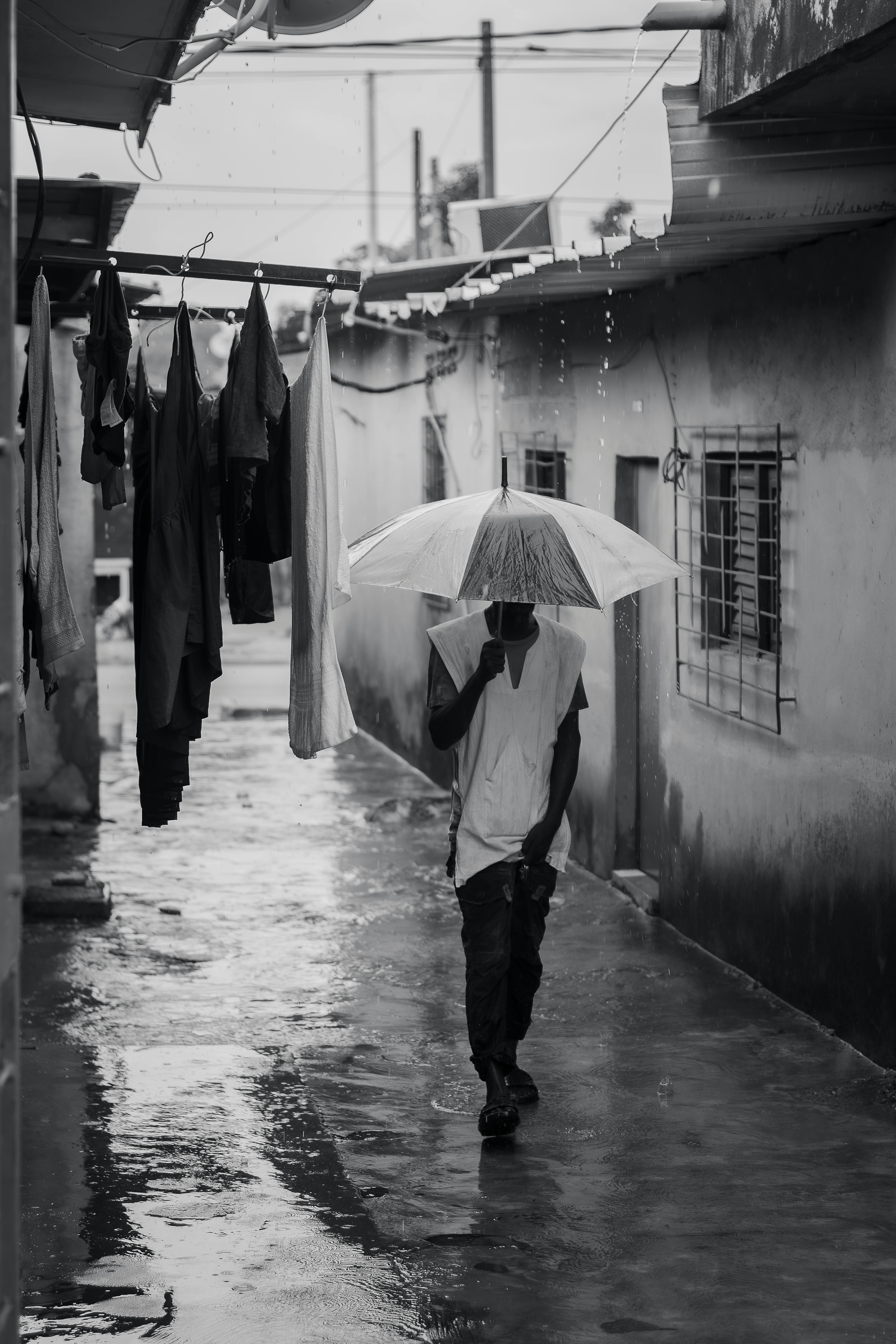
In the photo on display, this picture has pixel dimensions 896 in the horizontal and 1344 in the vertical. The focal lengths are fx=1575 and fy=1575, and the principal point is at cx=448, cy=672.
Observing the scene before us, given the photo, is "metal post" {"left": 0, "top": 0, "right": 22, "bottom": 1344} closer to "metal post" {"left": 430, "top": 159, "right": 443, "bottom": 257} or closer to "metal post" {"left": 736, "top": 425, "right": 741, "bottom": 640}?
"metal post" {"left": 736, "top": 425, "right": 741, "bottom": 640}

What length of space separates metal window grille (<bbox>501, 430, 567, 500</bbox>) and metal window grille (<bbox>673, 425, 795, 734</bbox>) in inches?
77.5

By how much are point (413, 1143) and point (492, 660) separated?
1.71 meters

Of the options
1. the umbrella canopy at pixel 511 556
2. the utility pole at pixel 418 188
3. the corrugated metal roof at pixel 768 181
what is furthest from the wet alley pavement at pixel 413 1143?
the utility pole at pixel 418 188

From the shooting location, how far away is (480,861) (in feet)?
17.9

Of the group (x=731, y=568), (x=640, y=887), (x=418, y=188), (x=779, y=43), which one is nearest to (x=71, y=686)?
(x=640, y=887)

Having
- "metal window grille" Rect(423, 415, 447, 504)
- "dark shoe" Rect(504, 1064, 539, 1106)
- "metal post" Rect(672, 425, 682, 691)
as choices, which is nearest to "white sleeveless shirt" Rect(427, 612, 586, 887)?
"dark shoe" Rect(504, 1064, 539, 1106)

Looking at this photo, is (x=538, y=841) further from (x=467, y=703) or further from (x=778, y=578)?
(x=778, y=578)

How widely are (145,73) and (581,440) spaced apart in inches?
A: 196

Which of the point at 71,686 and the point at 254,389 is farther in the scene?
the point at 71,686

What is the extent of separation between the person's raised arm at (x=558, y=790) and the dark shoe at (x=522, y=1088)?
3.02 feet

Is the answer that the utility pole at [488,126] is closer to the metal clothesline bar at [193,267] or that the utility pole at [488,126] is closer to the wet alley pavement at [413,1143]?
the wet alley pavement at [413,1143]

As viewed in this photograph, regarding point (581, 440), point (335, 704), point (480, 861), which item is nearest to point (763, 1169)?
point (480, 861)

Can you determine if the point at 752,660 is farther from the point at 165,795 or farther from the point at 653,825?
the point at 165,795

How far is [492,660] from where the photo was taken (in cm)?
539
